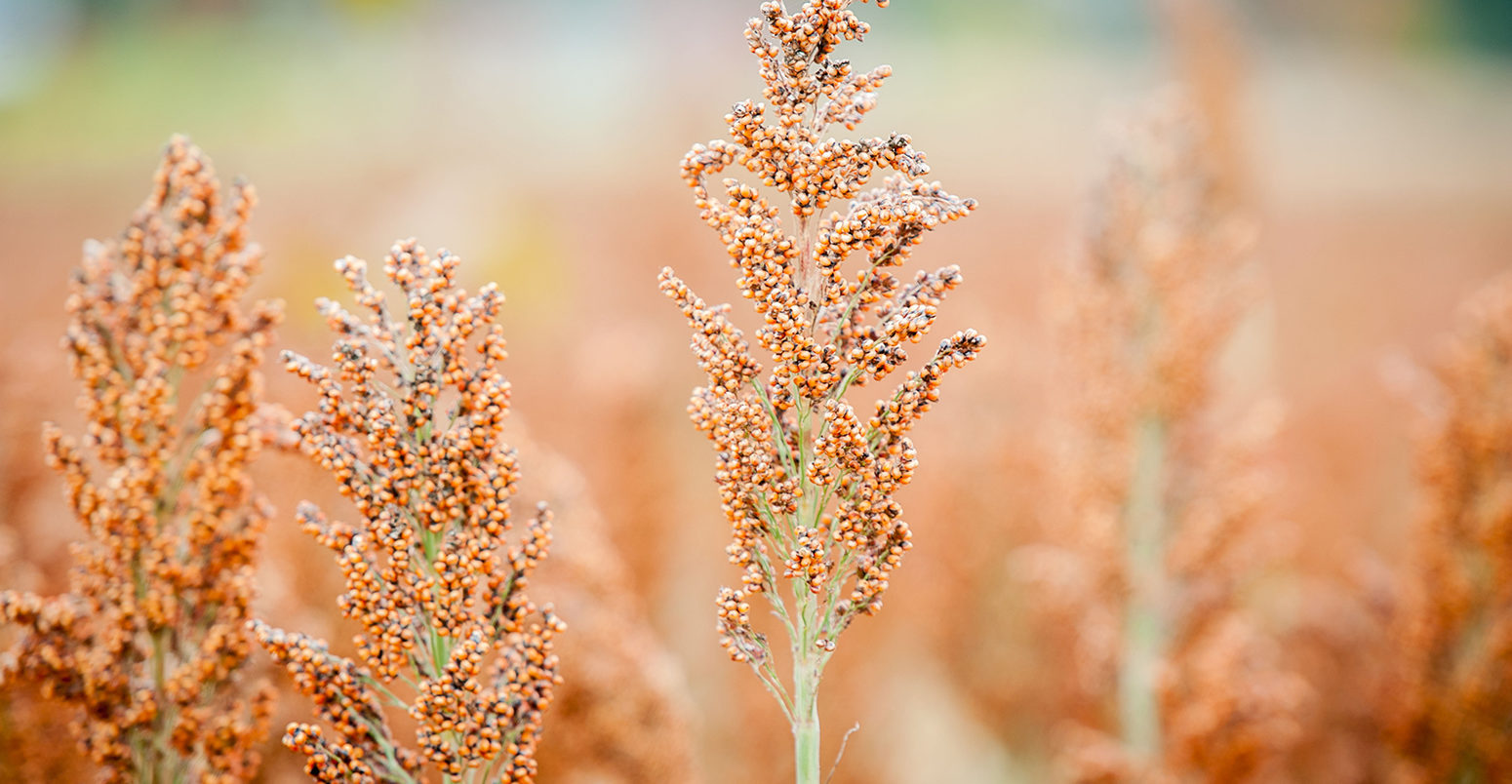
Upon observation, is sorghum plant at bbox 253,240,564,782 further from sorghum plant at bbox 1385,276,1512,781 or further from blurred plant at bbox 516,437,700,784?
sorghum plant at bbox 1385,276,1512,781

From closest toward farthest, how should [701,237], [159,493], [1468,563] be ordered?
[159,493] < [1468,563] < [701,237]

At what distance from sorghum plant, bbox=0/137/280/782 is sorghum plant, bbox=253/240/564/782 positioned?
0.58 m

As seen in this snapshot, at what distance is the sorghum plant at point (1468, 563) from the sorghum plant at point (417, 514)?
601 centimetres

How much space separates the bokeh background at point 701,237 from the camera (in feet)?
24.5

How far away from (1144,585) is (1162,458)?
96cm

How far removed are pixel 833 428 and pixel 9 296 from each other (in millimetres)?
19495

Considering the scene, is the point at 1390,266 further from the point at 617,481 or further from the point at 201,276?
the point at 201,276

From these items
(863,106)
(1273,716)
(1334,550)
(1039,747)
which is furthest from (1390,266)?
(863,106)

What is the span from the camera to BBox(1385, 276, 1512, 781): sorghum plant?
5375 millimetres

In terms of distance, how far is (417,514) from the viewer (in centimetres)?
273

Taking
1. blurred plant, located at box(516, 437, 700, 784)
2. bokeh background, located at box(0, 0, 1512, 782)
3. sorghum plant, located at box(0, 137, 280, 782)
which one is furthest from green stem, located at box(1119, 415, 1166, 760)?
sorghum plant, located at box(0, 137, 280, 782)

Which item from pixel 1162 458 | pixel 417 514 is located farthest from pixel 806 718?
pixel 1162 458

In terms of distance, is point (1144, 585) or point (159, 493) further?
point (1144, 585)

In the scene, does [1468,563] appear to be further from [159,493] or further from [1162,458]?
[159,493]
